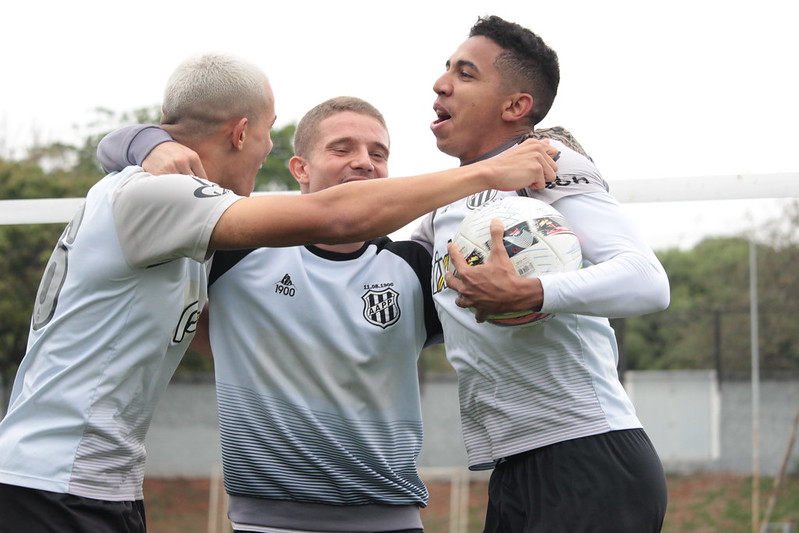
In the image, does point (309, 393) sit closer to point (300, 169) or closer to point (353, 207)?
point (353, 207)

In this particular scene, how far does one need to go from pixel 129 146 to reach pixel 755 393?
688 inches

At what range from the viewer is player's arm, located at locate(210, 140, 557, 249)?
268cm

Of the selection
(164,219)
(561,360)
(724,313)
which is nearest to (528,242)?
(561,360)

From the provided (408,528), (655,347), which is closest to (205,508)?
(655,347)

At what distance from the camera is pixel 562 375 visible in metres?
2.96

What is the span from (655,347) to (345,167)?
58.8 ft

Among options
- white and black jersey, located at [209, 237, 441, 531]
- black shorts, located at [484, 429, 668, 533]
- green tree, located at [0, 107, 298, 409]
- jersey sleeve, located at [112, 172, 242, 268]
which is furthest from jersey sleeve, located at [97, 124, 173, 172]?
green tree, located at [0, 107, 298, 409]

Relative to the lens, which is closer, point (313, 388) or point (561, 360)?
point (561, 360)

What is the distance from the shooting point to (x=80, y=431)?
8.80 feet

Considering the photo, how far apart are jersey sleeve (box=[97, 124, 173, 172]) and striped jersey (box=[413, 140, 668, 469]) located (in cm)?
101

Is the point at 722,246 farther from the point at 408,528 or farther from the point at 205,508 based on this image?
the point at 408,528

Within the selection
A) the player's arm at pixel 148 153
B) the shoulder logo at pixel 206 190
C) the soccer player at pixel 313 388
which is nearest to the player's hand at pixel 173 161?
the player's arm at pixel 148 153

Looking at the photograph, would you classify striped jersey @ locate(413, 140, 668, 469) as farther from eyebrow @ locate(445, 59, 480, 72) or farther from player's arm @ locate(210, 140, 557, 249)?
eyebrow @ locate(445, 59, 480, 72)

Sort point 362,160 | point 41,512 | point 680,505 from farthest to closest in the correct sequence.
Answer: point 680,505 < point 362,160 < point 41,512
